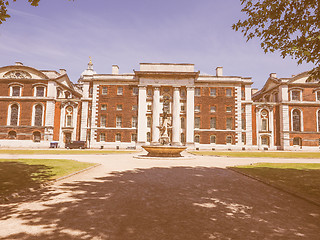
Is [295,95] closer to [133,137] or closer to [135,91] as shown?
[135,91]

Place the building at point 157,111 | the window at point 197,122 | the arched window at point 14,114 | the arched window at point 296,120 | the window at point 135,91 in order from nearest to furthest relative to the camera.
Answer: the building at point 157,111 → the arched window at point 14,114 → the window at point 197,122 → the window at point 135,91 → the arched window at point 296,120

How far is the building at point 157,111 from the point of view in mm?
37719

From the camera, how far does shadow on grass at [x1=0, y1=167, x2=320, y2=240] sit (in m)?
3.62

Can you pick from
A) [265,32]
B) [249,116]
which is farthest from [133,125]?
[265,32]

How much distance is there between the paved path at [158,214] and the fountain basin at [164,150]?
11.4 m

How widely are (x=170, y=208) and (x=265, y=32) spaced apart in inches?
281

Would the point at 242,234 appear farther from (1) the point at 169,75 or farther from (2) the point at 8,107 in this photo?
(2) the point at 8,107

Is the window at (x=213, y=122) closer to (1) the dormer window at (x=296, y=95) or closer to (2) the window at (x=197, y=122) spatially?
(2) the window at (x=197, y=122)

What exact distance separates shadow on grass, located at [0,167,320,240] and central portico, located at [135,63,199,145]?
30542 mm

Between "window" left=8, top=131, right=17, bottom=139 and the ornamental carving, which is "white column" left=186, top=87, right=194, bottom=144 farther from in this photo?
"window" left=8, top=131, right=17, bottom=139

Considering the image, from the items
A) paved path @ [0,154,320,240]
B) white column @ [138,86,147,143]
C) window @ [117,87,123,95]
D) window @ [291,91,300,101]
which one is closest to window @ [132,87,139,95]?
white column @ [138,86,147,143]

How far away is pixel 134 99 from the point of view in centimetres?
3881

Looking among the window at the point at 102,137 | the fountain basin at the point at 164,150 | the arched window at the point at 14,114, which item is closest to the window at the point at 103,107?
the window at the point at 102,137

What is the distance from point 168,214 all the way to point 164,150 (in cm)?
1408
